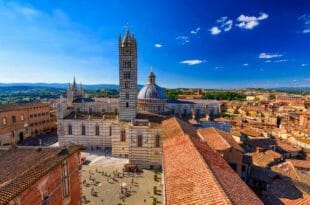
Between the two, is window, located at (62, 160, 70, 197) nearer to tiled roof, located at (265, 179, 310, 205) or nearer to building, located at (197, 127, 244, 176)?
building, located at (197, 127, 244, 176)

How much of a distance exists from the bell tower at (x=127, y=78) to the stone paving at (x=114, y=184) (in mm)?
8522

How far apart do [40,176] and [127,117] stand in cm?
2600

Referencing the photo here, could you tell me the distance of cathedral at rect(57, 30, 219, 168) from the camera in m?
32.1

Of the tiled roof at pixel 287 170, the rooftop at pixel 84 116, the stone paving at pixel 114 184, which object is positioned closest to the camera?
the stone paving at pixel 114 184

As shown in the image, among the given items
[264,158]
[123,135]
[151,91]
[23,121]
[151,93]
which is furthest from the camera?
[23,121]

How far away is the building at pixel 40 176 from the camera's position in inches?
393

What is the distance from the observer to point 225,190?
33.3ft

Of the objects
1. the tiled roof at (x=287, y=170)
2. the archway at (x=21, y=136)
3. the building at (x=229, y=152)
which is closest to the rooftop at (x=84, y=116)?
the archway at (x=21, y=136)

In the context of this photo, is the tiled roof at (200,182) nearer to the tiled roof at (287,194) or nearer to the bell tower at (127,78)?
the tiled roof at (287,194)

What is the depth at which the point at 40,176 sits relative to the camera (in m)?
11.2

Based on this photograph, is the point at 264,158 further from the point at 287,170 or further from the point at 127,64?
the point at 127,64

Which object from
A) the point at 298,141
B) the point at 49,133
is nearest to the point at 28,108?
the point at 49,133

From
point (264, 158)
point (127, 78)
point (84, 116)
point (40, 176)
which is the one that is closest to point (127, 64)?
point (127, 78)

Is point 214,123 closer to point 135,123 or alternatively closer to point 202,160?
point 135,123
